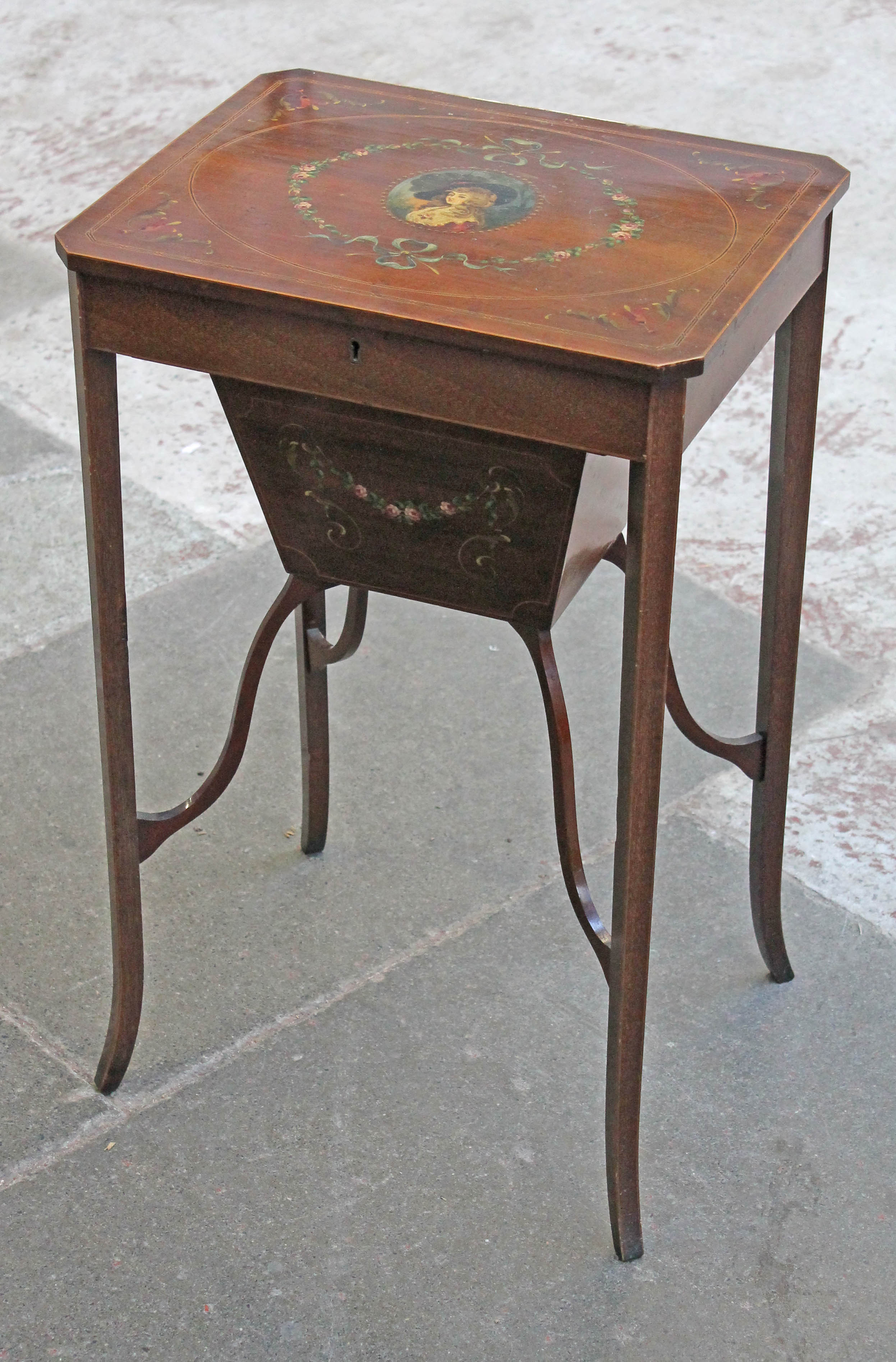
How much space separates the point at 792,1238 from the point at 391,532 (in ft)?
2.84

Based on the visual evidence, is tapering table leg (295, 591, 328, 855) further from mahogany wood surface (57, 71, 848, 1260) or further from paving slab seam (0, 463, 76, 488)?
paving slab seam (0, 463, 76, 488)

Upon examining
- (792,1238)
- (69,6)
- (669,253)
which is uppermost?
(669,253)

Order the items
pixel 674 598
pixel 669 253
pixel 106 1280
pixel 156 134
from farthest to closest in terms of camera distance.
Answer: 1. pixel 156 134
2. pixel 674 598
3. pixel 106 1280
4. pixel 669 253

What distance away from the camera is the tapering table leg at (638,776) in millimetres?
1399

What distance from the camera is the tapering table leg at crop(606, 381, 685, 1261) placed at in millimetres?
1399

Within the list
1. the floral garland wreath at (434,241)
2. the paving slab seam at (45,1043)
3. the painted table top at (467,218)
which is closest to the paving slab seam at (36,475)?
the paving slab seam at (45,1043)

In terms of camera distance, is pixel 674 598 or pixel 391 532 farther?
pixel 674 598

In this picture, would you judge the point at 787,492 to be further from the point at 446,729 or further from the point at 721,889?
the point at 446,729

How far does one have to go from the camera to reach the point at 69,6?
18.5ft

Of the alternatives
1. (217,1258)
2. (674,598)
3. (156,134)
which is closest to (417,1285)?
(217,1258)

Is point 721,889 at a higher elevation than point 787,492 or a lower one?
lower

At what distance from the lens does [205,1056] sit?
6.55ft

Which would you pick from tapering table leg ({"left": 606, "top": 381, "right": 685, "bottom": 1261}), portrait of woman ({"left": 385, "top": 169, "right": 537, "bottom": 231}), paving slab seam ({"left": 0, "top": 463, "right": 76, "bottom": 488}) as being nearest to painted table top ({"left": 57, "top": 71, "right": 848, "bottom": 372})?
portrait of woman ({"left": 385, "top": 169, "right": 537, "bottom": 231})

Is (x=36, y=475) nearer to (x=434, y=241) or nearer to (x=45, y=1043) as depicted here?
(x=45, y=1043)
